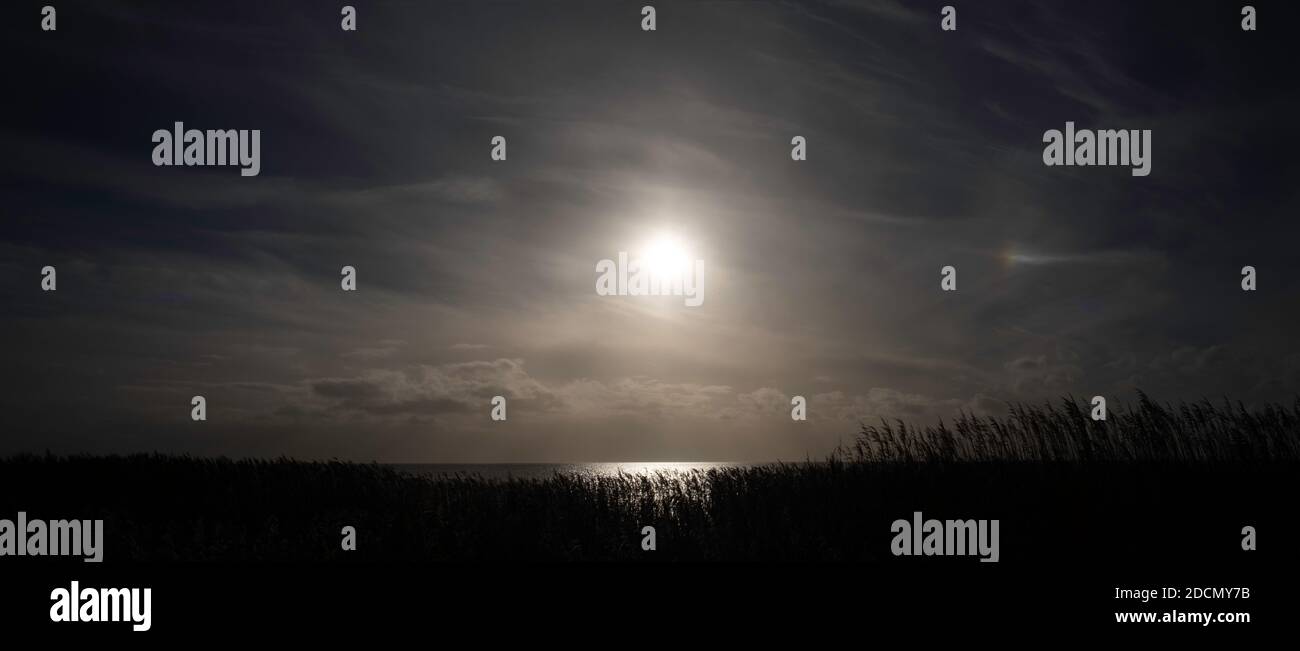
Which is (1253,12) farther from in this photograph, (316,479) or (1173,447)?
(316,479)

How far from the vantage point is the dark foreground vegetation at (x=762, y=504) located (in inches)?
472

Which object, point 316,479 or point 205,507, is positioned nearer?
point 205,507

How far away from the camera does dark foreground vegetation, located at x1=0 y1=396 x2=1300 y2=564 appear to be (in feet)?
39.4

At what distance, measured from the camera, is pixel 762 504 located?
46.0 ft

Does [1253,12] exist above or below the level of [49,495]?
above

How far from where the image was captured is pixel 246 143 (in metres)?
14.0
